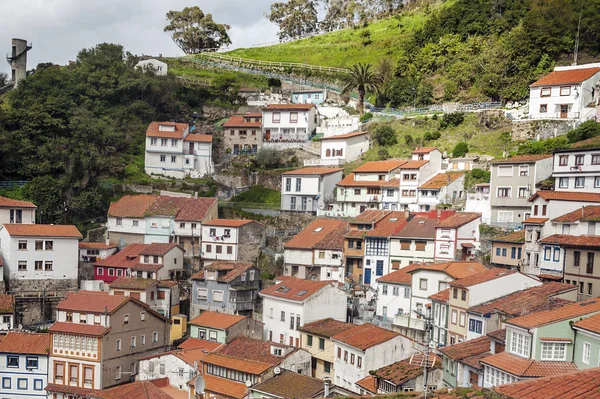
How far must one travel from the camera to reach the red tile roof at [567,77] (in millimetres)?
57312

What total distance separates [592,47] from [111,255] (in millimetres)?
51440

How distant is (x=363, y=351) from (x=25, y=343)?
A: 23443 millimetres

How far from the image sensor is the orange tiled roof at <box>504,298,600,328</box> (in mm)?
26875

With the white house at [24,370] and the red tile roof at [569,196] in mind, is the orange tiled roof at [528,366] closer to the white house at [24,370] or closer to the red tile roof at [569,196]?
the red tile roof at [569,196]

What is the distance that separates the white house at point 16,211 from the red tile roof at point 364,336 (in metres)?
31.6

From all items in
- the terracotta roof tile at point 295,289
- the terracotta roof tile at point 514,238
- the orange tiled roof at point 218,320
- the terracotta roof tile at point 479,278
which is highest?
the terracotta roof tile at point 514,238

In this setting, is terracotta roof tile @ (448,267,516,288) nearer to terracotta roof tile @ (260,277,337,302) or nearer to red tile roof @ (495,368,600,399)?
terracotta roof tile @ (260,277,337,302)

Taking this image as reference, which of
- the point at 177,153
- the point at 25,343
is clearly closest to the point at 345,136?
the point at 177,153

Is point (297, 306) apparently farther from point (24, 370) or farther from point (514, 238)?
point (24, 370)

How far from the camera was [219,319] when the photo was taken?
4628 cm

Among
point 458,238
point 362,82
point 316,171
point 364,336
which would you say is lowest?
point 364,336

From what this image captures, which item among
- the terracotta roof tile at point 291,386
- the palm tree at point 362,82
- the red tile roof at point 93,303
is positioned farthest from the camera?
the palm tree at point 362,82

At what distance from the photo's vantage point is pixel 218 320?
46.1 m

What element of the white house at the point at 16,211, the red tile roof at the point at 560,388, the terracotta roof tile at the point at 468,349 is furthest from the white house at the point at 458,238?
the white house at the point at 16,211
